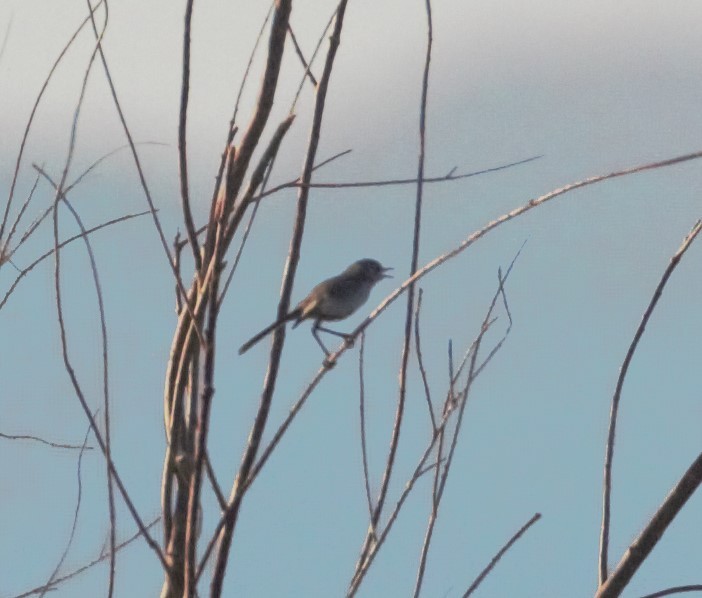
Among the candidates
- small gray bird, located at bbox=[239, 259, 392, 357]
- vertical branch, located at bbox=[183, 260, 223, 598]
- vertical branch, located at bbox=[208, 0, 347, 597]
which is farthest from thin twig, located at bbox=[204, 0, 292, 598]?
small gray bird, located at bbox=[239, 259, 392, 357]

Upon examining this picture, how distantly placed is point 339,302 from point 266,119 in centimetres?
471

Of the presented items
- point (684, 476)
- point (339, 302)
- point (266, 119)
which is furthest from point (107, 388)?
point (339, 302)

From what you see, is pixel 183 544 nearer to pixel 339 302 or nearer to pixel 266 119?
pixel 266 119

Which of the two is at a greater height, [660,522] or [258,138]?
[258,138]

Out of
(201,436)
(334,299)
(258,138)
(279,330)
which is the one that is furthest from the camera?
(334,299)

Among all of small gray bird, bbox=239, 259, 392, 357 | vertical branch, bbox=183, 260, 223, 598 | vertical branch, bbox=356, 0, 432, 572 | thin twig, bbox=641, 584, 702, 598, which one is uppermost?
small gray bird, bbox=239, 259, 392, 357

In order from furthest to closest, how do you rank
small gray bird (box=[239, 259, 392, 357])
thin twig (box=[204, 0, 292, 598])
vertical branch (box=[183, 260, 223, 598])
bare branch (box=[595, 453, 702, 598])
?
small gray bird (box=[239, 259, 392, 357]) → thin twig (box=[204, 0, 292, 598]) → bare branch (box=[595, 453, 702, 598]) → vertical branch (box=[183, 260, 223, 598])

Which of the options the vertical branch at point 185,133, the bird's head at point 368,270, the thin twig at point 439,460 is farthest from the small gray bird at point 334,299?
the vertical branch at point 185,133

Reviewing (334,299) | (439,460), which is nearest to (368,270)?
(334,299)

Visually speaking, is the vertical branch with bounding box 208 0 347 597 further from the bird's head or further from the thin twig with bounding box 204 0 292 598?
the bird's head

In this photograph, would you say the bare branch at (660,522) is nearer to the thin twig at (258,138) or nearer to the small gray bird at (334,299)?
the thin twig at (258,138)

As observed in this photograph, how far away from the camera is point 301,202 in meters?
2.18

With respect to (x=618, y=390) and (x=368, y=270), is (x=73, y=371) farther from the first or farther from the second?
(x=368, y=270)

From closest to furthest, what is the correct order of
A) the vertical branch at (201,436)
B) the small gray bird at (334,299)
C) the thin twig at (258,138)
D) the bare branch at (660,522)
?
1. the vertical branch at (201,436)
2. the bare branch at (660,522)
3. the thin twig at (258,138)
4. the small gray bird at (334,299)
